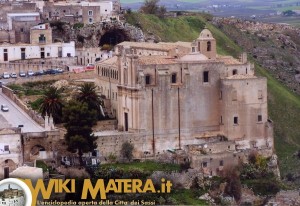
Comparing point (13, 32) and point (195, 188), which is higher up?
point (13, 32)

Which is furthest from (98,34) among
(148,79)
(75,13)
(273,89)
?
(148,79)

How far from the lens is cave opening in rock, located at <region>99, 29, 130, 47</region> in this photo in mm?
83938

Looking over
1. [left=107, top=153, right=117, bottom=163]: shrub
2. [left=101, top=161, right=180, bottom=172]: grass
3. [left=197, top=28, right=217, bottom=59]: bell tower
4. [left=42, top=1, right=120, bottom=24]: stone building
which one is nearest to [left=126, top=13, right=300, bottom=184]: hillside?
[left=42, top=1, right=120, bottom=24]: stone building

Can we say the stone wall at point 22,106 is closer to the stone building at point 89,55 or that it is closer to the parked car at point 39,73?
the parked car at point 39,73

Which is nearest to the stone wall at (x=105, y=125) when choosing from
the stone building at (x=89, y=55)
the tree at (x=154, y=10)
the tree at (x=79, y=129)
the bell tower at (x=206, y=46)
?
the tree at (x=79, y=129)

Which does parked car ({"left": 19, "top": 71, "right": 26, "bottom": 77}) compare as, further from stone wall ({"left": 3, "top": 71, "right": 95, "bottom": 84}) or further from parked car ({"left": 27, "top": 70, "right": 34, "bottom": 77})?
stone wall ({"left": 3, "top": 71, "right": 95, "bottom": 84})

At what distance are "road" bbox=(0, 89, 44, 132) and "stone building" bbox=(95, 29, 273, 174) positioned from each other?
13.2 feet

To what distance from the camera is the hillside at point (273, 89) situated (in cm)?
7718

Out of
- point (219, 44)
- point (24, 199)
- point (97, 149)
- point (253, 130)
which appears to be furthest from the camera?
point (219, 44)

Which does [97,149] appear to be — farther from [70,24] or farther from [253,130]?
[70,24]

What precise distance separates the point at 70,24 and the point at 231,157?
2787 centimetres

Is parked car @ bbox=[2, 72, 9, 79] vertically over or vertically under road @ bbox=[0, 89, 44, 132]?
over

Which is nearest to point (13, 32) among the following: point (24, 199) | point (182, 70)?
point (182, 70)

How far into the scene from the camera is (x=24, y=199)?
31.9 m
